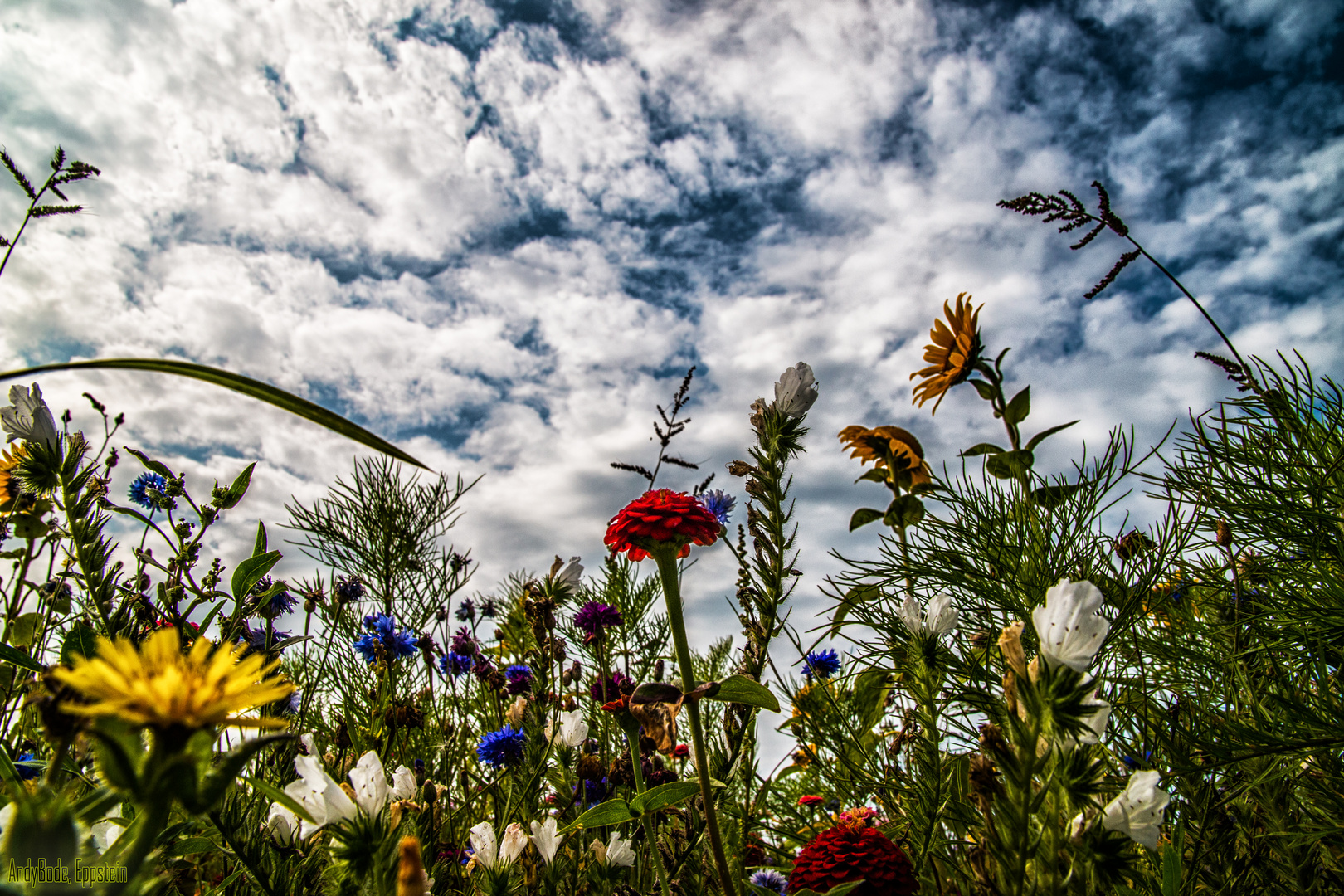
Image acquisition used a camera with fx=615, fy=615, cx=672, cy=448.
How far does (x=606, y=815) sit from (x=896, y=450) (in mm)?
1061

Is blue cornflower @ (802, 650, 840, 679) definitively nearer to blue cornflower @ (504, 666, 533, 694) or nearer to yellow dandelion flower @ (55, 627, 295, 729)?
blue cornflower @ (504, 666, 533, 694)

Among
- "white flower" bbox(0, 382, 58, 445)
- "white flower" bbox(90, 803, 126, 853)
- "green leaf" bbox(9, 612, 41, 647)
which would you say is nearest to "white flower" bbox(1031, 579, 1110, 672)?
"white flower" bbox(90, 803, 126, 853)

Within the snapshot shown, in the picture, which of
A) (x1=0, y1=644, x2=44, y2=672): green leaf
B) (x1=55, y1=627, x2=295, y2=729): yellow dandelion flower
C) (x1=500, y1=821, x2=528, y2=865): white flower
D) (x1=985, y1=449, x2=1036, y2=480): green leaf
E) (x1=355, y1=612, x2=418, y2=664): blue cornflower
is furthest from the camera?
(x1=355, y1=612, x2=418, y2=664): blue cornflower

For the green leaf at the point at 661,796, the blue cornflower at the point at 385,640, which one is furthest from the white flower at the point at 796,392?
the blue cornflower at the point at 385,640

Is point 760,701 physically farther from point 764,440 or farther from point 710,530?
point 764,440

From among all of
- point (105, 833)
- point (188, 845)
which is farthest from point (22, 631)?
point (188, 845)

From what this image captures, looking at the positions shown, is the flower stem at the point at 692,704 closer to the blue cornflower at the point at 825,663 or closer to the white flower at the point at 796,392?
the white flower at the point at 796,392

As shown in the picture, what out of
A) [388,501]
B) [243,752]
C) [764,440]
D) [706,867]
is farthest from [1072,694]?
[388,501]

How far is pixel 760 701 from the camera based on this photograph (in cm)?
82

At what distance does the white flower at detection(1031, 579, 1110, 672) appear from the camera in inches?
19.0

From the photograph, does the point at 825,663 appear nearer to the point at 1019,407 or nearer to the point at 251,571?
the point at 1019,407

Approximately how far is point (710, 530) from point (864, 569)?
55 centimetres

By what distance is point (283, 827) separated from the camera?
77 centimetres

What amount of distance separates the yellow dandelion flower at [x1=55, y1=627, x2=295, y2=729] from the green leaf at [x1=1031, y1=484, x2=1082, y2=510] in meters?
1.30
